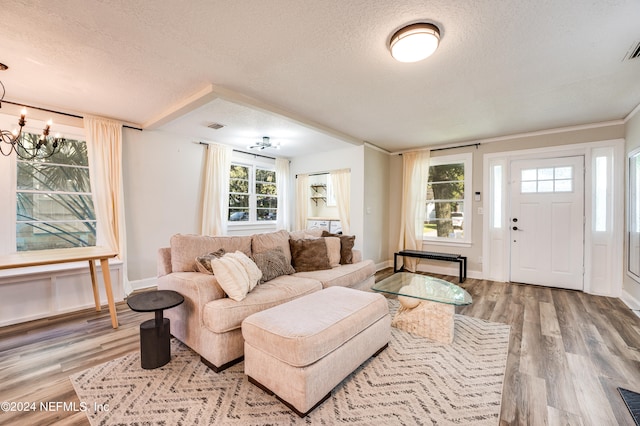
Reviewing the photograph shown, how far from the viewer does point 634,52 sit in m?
2.11

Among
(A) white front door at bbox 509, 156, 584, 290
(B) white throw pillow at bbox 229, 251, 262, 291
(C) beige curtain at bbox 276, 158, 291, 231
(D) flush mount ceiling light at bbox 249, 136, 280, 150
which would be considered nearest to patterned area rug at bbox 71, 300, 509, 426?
(B) white throw pillow at bbox 229, 251, 262, 291

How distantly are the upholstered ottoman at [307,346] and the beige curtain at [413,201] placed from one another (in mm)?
3430

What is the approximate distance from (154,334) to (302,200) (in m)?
4.35

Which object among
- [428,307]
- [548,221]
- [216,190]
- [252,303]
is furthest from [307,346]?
[548,221]

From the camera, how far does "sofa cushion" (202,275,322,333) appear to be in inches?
78.3

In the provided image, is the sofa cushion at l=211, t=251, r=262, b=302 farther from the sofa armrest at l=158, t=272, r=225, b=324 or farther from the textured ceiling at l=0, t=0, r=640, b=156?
the textured ceiling at l=0, t=0, r=640, b=156

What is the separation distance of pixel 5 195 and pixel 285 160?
4.28 meters

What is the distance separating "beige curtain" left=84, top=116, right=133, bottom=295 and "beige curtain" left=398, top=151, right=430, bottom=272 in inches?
187

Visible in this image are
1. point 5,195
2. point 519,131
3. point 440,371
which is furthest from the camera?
point 519,131

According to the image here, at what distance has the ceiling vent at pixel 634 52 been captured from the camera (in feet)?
6.68

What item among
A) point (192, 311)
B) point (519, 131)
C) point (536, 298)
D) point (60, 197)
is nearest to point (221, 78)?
point (192, 311)

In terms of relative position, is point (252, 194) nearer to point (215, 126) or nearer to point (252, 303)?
point (215, 126)

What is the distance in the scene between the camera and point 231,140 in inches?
184

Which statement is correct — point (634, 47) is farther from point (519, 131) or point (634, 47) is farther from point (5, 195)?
point (5, 195)
